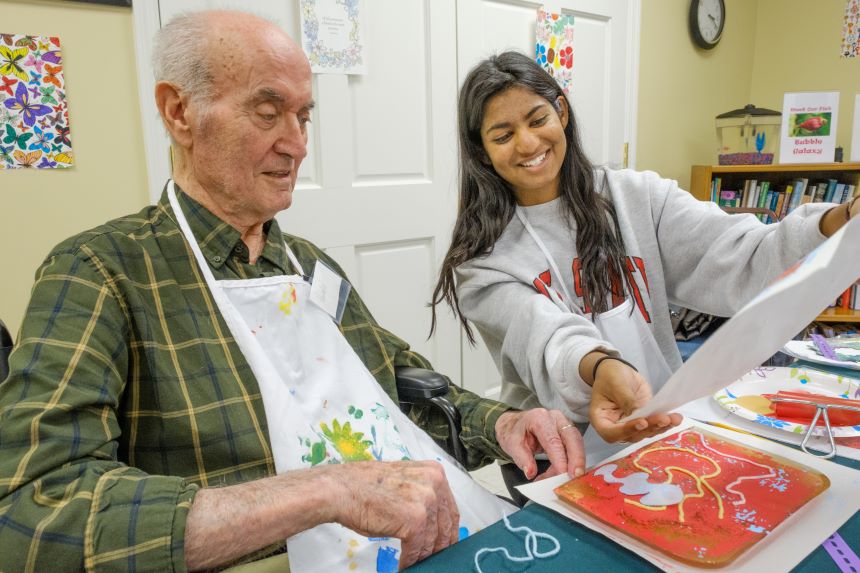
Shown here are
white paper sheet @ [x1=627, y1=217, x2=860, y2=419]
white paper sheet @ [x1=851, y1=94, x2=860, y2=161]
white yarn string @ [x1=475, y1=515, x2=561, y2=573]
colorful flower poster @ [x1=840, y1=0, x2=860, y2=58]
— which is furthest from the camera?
colorful flower poster @ [x1=840, y1=0, x2=860, y2=58]

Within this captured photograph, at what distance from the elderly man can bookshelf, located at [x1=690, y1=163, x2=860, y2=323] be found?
2.65 metres

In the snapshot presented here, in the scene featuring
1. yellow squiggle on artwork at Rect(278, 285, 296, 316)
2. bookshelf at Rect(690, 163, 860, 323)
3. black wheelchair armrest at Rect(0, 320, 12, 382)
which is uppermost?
bookshelf at Rect(690, 163, 860, 323)

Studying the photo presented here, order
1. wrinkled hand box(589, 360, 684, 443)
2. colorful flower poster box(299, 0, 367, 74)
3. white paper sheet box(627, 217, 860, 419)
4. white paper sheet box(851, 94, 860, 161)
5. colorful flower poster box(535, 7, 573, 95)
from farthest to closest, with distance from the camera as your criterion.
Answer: white paper sheet box(851, 94, 860, 161) → colorful flower poster box(535, 7, 573, 95) → colorful flower poster box(299, 0, 367, 74) → wrinkled hand box(589, 360, 684, 443) → white paper sheet box(627, 217, 860, 419)

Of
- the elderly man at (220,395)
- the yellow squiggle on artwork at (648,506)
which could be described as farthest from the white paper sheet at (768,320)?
the elderly man at (220,395)

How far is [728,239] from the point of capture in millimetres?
1239

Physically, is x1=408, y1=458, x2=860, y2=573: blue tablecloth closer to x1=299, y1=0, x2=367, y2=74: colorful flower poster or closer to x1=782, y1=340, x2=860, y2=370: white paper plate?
x1=782, y1=340, x2=860, y2=370: white paper plate

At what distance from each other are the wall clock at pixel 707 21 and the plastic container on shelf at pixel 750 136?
1.57 feet

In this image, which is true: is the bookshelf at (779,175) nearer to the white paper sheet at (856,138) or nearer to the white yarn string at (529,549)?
the white paper sheet at (856,138)

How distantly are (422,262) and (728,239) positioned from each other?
4.58 ft

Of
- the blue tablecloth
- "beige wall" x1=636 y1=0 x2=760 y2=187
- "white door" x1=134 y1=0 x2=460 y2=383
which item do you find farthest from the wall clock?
the blue tablecloth

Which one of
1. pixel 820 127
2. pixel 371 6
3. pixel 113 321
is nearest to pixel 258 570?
pixel 113 321

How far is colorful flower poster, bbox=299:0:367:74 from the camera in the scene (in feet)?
6.63

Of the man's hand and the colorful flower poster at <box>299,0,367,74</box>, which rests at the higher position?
the colorful flower poster at <box>299,0,367,74</box>

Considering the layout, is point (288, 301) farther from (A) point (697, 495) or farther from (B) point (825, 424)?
(B) point (825, 424)
